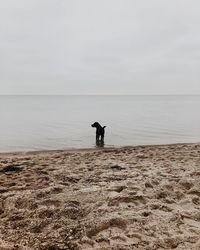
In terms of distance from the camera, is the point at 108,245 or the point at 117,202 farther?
the point at 117,202

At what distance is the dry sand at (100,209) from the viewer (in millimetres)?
2600

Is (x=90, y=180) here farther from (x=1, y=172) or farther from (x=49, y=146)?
(x=49, y=146)

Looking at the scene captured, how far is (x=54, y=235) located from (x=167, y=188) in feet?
8.64

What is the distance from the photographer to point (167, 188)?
424 centimetres

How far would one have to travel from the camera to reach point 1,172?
560 cm

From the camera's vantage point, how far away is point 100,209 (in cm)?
340

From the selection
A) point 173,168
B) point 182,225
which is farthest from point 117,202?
point 173,168

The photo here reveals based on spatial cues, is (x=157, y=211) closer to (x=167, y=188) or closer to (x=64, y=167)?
(x=167, y=188)

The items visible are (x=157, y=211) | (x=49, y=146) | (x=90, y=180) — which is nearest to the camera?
(x=157, y=211)

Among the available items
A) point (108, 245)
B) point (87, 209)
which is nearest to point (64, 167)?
point (87, 209)

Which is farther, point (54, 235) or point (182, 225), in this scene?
point (182, 225)

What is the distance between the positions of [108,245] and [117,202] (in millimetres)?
1128

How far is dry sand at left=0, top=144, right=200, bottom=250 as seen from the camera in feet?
8.53

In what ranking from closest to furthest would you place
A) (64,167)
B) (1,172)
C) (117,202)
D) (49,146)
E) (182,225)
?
(182,225), (117,202), (1,172), (64,167), (49,146)
